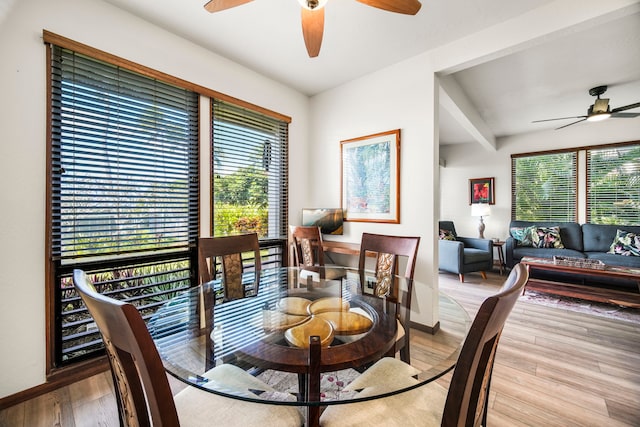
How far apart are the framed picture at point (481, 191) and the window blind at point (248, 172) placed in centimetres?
448

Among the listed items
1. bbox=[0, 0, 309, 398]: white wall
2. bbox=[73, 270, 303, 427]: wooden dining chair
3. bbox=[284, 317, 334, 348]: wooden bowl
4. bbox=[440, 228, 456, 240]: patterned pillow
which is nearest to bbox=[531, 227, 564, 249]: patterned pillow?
bbox=[440, 228, 456, 240]: patterned pillow

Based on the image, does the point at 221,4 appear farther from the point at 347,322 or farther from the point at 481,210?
the point at 481,210

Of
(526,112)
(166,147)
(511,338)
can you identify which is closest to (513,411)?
(511,338)

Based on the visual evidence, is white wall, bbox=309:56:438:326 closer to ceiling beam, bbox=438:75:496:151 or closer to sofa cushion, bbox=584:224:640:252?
ceiling beam, bbox=438:75:496:151

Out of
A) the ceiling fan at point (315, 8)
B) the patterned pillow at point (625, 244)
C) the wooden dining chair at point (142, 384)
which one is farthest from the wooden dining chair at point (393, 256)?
the patterned pillow at point (625, 244)

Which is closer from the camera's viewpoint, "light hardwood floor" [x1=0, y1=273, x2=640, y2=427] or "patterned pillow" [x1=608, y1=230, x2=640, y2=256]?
"light hardwood floor" [x1=0, y1=273, x2=640, y2=427]

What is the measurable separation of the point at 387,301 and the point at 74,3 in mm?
2830

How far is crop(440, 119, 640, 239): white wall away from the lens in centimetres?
448

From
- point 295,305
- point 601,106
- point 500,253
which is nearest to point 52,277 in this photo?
point 295,305

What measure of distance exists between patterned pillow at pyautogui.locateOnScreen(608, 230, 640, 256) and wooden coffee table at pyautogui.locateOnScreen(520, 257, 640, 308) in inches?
33.8

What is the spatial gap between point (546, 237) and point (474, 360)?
514 centimetres

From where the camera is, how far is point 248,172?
285 cm

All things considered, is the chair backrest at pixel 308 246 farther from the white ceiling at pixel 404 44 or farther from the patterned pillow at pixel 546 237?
Answer: the patterned pillow at pixel 546 237

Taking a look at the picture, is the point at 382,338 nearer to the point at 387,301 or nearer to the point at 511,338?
the point at 387,301
